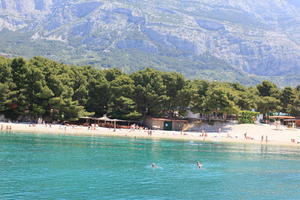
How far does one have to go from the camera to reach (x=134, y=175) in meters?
29.8

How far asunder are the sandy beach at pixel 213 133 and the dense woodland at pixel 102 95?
397cm

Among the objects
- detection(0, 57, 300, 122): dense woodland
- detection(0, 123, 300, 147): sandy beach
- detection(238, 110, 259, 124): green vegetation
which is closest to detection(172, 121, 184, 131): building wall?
detection(0, 57, 300, 122): dense woodland

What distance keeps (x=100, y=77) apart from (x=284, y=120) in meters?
43.0

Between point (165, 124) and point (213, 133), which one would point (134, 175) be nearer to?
point (213, 133)

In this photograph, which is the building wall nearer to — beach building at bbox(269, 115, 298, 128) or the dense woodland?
the dense woodland

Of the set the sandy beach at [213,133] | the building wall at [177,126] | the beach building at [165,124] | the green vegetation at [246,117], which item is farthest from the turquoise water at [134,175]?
the green vegetation at [246,117]

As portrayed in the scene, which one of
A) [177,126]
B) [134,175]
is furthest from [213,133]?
[134,175]

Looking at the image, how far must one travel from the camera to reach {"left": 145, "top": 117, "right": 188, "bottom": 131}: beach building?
7975 cm

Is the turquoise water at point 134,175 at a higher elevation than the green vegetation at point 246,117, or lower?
lower

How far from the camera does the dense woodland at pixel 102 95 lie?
67750 millimetres

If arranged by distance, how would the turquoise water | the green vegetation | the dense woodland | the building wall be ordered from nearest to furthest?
the turquoise water, the dense woodland, the green vegetation, the building wall

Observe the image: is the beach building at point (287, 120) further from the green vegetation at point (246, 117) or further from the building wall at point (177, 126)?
the building wall at point (177, 126)

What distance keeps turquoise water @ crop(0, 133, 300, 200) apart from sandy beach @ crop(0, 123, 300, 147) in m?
18.7

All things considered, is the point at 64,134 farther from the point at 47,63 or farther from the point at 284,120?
the point at 284,120
